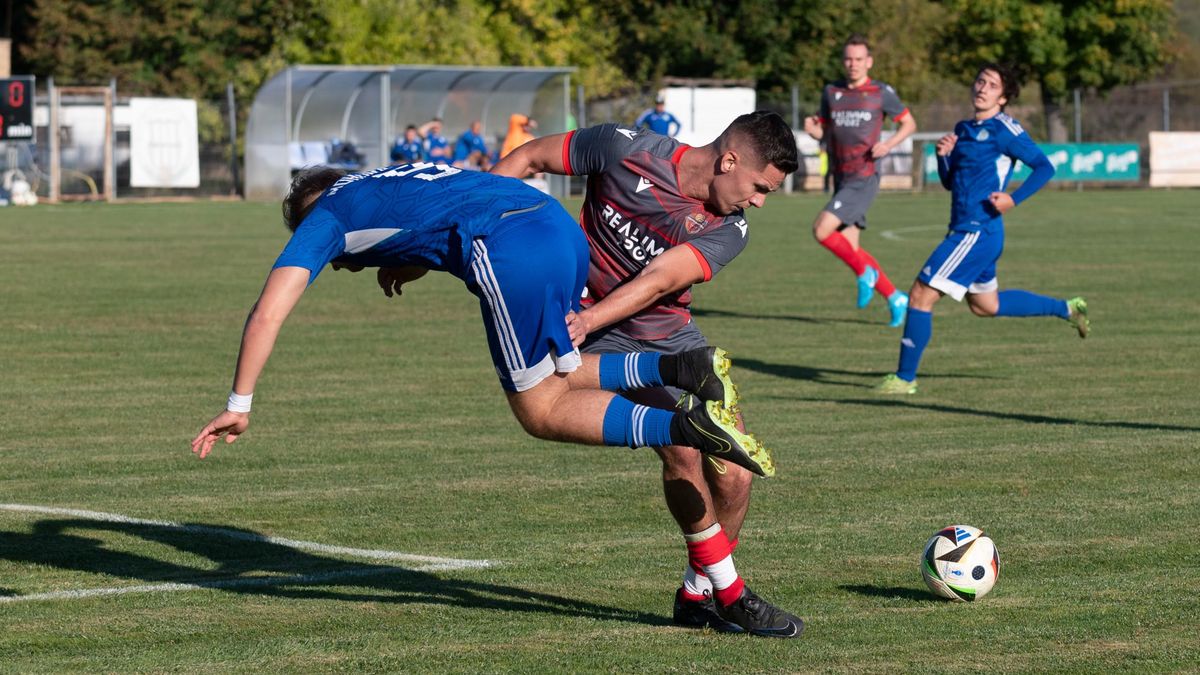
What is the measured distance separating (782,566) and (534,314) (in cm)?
188

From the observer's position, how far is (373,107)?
1916 inches

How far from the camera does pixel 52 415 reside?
11.4 meters

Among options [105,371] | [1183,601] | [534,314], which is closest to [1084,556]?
[1183,601]

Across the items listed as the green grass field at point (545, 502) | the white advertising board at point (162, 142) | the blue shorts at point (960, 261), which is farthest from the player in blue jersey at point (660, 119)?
the blue shorts at point (960, 261)

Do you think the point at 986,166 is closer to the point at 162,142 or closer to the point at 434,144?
the point at 434,144

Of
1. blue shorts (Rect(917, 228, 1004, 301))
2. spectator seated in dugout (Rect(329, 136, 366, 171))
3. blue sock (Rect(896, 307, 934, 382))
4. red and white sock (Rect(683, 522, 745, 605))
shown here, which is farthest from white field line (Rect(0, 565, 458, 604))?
spectator seated in dugout (Rect(329, 136, 366, 171))

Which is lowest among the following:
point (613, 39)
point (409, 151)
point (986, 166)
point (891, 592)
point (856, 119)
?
point (891, 592)

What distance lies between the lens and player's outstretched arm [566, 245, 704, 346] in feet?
20.0

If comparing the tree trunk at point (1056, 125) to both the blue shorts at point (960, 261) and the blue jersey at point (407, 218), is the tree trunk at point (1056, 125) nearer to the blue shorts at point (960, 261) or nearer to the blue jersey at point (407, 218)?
the blue shorts at point (960, 261)

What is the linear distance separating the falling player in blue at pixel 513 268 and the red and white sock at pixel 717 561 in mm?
503

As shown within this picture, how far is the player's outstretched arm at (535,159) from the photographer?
262 inches

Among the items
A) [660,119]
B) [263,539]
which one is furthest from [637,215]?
[660,119]

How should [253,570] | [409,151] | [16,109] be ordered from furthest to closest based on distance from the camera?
[409,151] < [16,109] < [253,570]

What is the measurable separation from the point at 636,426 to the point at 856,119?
36.2ft
